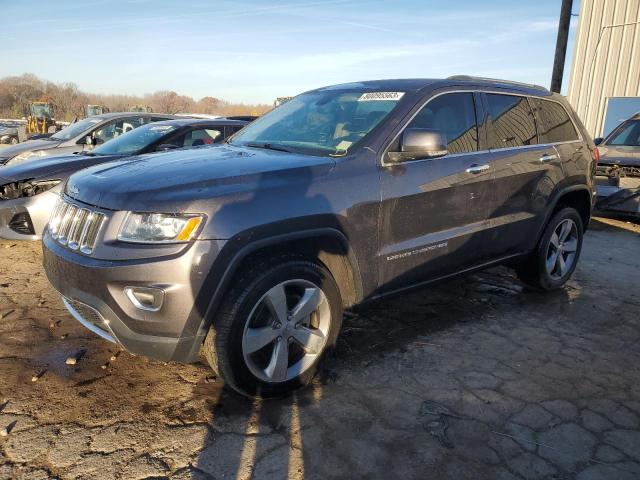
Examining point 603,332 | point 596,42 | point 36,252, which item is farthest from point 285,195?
point 596,42

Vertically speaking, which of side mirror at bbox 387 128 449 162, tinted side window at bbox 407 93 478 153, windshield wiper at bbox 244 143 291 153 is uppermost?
tinted side window at bbox 407 93 478 153

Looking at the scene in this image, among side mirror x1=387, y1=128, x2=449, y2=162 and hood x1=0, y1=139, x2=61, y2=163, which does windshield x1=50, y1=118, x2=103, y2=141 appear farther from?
side mirror x1=387, y1=128, x2=449, y2=162

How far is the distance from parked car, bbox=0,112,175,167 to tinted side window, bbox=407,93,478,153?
545 centimetres

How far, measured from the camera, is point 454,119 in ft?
12.2

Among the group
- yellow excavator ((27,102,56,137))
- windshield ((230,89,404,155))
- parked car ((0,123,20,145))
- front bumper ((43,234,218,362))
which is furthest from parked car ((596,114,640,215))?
parked car ((0,123,20,145))

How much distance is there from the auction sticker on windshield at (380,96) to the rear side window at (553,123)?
1.62 metres

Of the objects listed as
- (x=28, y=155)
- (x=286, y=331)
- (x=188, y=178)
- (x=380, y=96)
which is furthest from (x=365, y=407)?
(x=28, y=155)

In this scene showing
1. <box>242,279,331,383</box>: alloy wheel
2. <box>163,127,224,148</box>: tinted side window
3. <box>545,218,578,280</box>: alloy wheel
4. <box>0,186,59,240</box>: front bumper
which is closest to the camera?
<box>242,279,331,383</box>: alloy wheel

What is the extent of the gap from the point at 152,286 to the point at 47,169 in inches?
Answer: 147

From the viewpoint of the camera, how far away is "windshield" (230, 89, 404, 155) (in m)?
3.31

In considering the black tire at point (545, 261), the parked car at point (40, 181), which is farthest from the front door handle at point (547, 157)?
the parked car at point (40, 181)

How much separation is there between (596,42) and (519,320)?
560 inches

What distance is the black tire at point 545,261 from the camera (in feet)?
14.9

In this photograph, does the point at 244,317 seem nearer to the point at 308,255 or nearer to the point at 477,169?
the point at 308,255
